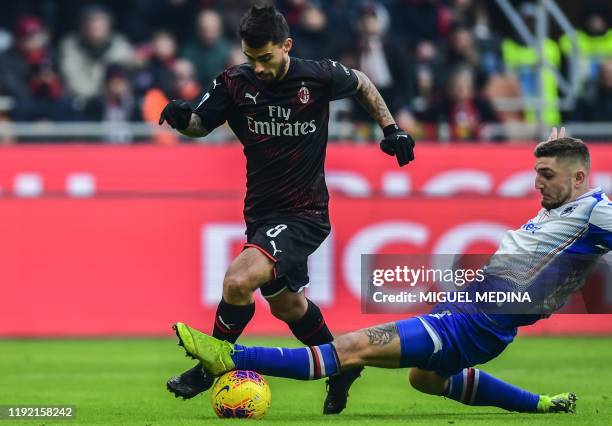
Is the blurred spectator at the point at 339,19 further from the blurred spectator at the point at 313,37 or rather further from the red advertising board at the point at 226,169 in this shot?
the red advertising board at the point at 226,169

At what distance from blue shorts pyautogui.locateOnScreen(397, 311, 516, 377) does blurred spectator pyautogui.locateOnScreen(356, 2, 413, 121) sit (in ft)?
29.5

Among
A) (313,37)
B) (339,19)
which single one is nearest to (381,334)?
(313,37)

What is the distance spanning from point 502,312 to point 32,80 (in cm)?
1043

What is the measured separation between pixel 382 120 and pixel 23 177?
768 centimetres

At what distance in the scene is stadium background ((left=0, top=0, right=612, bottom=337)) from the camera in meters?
14.3

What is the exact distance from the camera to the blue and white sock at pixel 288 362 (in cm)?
763

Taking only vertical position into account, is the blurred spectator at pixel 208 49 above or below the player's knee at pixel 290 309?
above

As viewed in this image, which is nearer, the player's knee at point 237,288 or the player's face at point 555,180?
the player's face at point 555,180

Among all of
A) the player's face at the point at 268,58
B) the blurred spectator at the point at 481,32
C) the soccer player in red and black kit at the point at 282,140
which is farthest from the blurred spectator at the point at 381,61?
the player's face at the point at 268,58

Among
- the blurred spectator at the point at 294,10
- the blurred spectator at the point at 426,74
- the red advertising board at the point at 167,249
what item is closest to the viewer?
the red advertising board at the point at 167,249

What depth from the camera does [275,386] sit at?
10.6m

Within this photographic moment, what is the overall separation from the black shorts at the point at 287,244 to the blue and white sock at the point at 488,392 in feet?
3.71

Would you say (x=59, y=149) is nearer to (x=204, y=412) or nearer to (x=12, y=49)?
(x=12, y=49)

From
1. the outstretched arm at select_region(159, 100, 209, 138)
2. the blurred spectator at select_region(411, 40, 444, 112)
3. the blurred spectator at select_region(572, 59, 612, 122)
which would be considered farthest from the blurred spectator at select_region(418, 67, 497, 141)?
the outstretched arm at select_region(159, 100, 209, 138)
